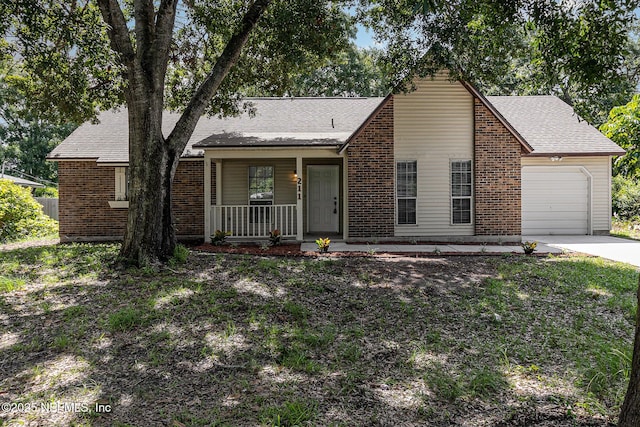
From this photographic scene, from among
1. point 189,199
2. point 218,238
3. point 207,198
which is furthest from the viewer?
point 189,199

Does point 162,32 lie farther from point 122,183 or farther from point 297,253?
point 122,183

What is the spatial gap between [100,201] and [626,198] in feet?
66.3

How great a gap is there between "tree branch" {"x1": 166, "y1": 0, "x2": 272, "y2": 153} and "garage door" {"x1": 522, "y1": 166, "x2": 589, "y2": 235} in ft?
33.7

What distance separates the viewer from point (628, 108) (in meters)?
11.6

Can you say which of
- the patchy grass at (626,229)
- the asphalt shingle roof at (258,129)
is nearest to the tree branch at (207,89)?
the asphalt shingle roof at (258,129)

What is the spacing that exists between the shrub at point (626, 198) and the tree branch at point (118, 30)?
1854cm

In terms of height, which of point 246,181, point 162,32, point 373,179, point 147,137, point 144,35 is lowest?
point 373,179

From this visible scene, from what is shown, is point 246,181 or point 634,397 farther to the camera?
point 246,181

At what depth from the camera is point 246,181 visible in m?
13.6

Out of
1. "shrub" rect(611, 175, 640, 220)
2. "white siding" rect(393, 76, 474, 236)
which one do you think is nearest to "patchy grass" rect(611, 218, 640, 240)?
"shrub" rect(611, 175, 640, 220)

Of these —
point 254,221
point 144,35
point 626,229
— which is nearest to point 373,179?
point 254,221

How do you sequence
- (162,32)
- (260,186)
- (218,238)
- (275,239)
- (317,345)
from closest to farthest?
(317,345), (162,32), (275,239), (218,238), (260,186)

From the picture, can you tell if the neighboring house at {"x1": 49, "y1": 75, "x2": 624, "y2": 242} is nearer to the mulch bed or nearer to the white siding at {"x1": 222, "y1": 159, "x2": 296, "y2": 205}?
the white siding at {"x1": 222, "y1": 159, "x2": 296, "y2": 205}

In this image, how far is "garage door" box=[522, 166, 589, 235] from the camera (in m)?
13.7
